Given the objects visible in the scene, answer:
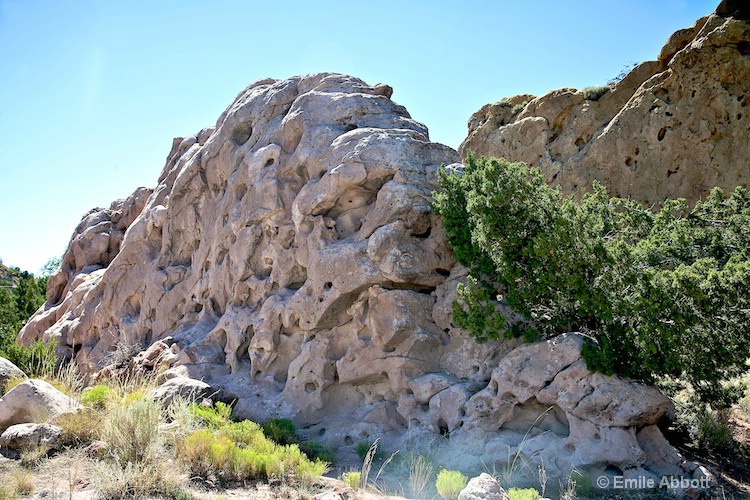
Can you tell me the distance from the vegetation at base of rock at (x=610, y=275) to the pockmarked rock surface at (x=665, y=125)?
8.21 m

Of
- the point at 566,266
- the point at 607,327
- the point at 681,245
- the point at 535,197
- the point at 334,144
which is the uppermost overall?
the point at 334,144

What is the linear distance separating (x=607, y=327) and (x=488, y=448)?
2.80 meters

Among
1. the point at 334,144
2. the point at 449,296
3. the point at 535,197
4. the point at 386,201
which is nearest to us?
the point at 535,197

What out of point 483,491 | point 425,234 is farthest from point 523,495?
point 425,234

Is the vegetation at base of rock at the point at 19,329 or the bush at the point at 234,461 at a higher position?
the vegetation at base of rock at the point at 19,329

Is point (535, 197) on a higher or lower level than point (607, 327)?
higher

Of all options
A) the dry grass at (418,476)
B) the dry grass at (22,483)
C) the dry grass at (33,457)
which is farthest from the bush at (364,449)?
the dry grass at (22,483)

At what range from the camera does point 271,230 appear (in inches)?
569

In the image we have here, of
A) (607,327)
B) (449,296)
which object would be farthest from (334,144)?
(607,327)

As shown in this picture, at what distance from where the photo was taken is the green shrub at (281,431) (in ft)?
32.5

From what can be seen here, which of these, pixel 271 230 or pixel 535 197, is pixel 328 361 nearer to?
pixel 271 230

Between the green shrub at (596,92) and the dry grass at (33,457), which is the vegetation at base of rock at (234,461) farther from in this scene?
the green shrub at (596,92)

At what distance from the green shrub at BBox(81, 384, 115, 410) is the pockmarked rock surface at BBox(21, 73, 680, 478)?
3.14m

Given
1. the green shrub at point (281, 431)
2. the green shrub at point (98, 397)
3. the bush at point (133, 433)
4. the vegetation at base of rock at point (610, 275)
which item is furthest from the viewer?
the green shrub at point (281, 431)
